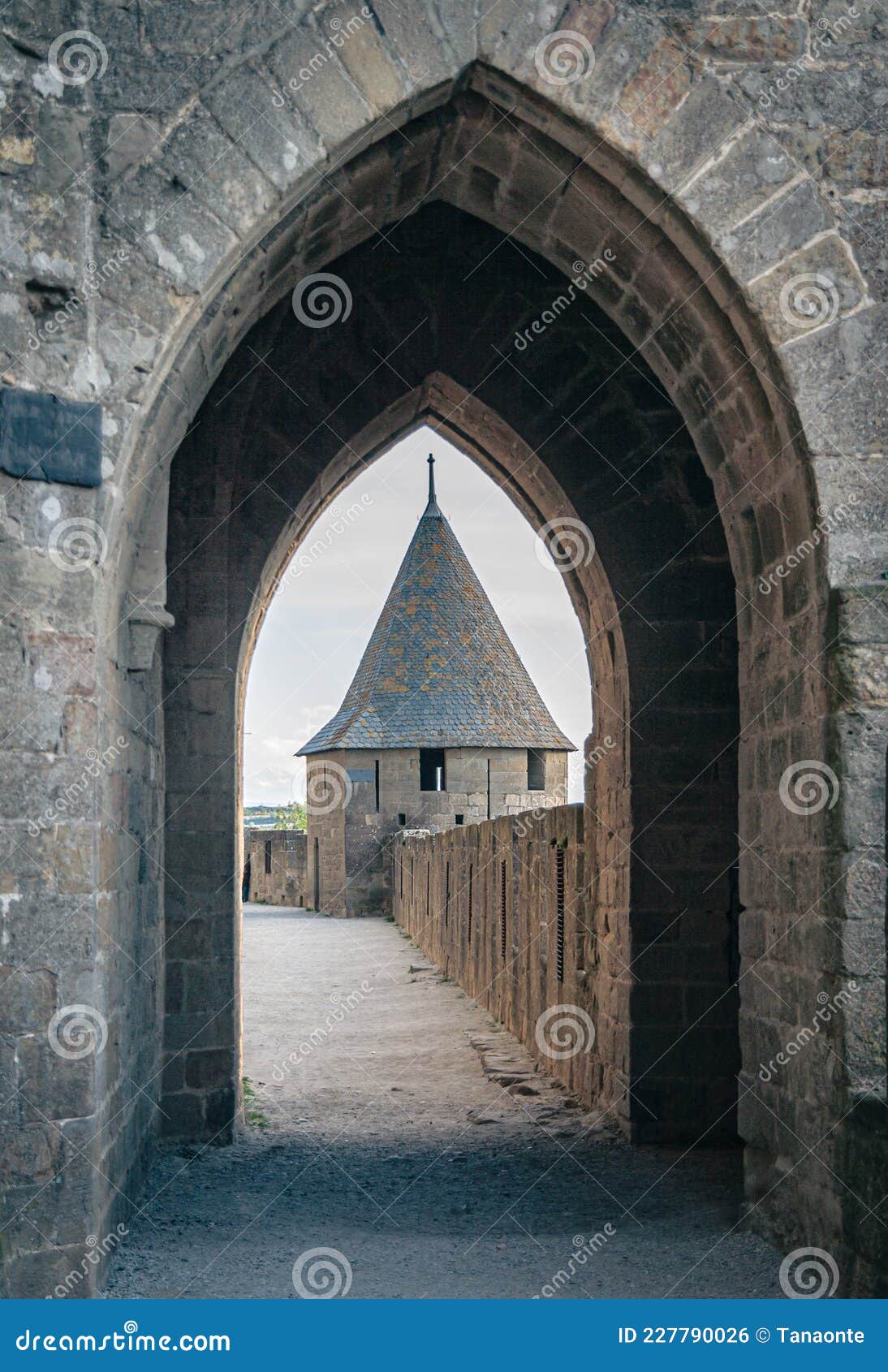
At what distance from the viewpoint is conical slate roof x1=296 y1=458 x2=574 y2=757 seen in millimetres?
23781

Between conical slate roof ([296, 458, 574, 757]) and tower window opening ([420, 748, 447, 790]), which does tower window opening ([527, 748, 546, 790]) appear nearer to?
conical slate roof ([296, 458, 574, 757])

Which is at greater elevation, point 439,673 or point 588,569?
point 439,673

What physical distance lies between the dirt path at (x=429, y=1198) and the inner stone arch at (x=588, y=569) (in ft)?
1.73

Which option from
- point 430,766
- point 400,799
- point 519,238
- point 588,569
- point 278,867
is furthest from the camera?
point 278,867

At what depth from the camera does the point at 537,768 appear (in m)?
24.3

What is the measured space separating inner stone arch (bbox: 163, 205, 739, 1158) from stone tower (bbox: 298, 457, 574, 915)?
16.8 m

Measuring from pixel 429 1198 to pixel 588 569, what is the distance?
307cm

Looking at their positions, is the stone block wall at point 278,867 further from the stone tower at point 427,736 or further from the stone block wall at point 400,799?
the stone block wall at point 400,799

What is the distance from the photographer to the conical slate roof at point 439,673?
23781 millimetres

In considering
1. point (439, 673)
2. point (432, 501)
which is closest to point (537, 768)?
point (439, 673)

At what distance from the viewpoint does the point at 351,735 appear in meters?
24.0

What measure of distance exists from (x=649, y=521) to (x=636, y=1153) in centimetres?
294

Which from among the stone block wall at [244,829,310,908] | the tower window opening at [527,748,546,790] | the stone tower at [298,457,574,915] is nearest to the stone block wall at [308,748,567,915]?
the stone tower at [298,457,574,915]

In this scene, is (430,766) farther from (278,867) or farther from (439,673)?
(278,867)
